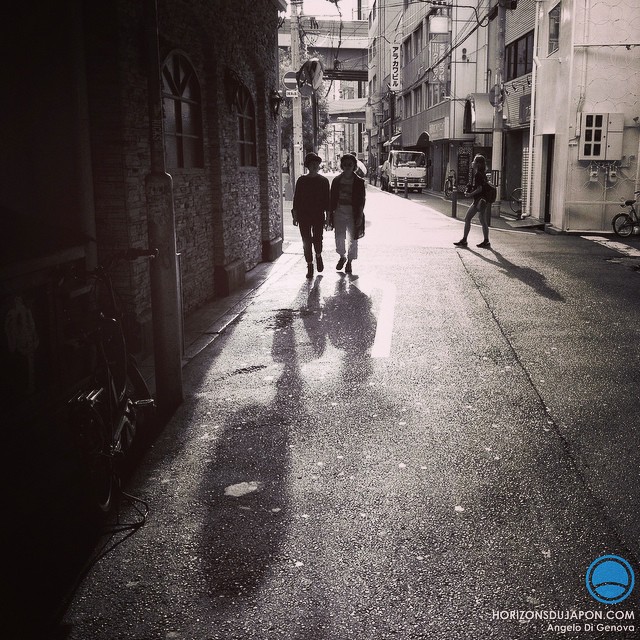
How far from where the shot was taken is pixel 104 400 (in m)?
4.11

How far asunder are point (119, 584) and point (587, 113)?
60.8 feet

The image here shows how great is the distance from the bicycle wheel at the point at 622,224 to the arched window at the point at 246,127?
30.8 feet

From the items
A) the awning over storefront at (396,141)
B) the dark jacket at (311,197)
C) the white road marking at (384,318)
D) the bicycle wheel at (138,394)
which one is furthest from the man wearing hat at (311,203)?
the awning over storefront at (396,141)

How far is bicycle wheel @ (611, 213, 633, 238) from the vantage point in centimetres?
1828

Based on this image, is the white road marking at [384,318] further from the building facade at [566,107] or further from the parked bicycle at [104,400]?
the building facade at [566,107]

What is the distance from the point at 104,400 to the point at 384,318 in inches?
219

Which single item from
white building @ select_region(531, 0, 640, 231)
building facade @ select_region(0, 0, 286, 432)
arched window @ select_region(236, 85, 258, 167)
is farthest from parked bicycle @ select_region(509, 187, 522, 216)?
building facade @ select_region(0, 0, 286, 432)

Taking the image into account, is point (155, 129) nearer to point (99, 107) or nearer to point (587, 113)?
point (99, 107)

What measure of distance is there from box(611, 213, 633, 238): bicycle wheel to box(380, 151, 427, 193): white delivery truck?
78.3ft

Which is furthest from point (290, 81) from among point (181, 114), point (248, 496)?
point (248, 496)

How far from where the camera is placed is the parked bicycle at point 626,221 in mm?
18250

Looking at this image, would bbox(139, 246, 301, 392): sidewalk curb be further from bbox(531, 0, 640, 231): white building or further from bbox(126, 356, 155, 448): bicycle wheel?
bbox(531, 0, 640, 231): white building

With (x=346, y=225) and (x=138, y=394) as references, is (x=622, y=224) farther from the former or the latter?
(x=138, y=394)

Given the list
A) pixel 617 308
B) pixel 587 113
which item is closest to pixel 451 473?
pixel 617 308
